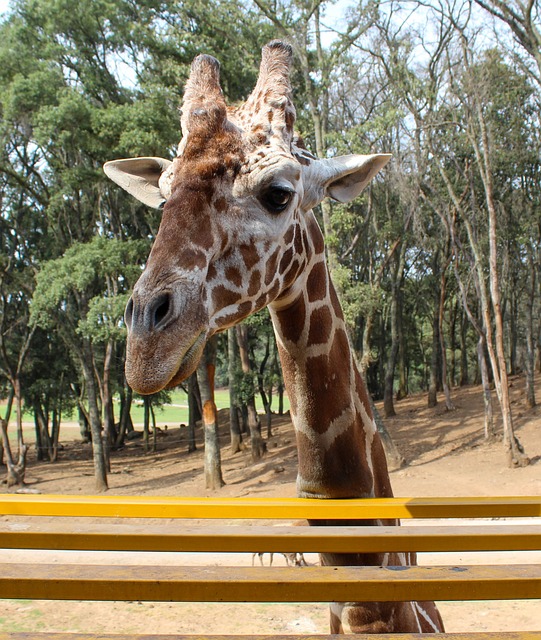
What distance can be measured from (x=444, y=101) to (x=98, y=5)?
10.9m

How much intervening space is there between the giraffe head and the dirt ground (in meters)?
0.64

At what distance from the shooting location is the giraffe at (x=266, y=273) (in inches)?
76.3

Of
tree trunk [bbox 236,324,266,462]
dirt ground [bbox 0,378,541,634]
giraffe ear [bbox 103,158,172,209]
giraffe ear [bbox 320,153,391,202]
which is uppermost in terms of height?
Result: giraffe ear [bbox 103,158,172,209]

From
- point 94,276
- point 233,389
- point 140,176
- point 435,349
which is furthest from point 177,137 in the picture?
point 435,349

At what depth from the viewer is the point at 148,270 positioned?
2.00 m

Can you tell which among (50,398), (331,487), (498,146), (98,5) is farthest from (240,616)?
(50,398)

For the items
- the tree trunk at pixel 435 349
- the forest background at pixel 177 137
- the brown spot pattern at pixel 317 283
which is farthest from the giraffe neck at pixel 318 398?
the tree trunk at pixel 435 349

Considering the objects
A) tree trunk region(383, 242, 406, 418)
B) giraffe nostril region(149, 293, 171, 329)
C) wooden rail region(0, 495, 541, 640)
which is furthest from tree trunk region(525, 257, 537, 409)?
giraffe nostril region(149, 293, 171, 329)

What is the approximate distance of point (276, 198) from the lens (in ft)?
7.77

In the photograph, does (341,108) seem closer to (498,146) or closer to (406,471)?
(498,146)

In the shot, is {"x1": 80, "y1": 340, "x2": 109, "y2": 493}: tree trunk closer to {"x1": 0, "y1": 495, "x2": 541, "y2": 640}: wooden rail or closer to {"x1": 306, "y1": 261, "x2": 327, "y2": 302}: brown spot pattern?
{"x1": 306, "y1": 261, "x2": 327, "y2": 302}: brown spot pattern

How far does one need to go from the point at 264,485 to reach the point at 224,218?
51.3 feet

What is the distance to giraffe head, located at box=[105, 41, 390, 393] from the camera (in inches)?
73.7

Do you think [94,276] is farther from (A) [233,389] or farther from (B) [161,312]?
(B) [161,312]
